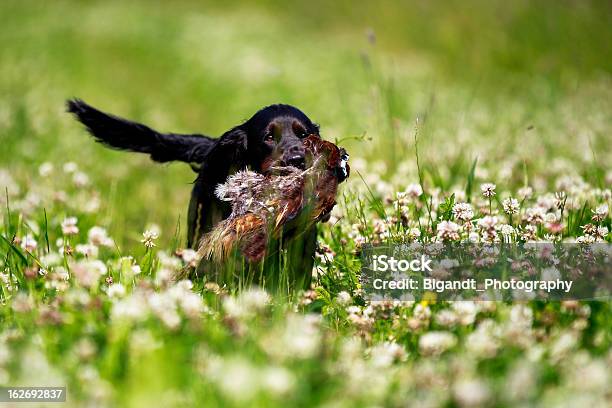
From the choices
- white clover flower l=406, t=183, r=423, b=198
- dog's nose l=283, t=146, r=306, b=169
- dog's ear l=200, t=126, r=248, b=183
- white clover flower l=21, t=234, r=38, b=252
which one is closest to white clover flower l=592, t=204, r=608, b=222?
white clover flower l=406, t=183, r=423, b=198

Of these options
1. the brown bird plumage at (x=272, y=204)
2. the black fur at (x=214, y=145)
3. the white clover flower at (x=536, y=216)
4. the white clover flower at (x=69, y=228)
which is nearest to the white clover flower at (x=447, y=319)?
the brown bird plumage at (x=272, y=204)

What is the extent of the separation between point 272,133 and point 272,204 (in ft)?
5.08

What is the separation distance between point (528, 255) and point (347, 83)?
1030 cm

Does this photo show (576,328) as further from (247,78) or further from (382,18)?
(382,18)

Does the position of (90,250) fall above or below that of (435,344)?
above

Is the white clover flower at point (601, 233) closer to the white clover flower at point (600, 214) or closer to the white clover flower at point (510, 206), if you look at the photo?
the white clover flower at point (600, 214)

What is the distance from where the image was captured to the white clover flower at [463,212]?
3.59 m

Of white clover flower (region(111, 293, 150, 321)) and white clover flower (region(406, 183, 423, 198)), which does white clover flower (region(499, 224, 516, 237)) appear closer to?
white clover flower (region(406, 183, 423, 198))

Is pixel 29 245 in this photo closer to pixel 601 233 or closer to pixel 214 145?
pixel 214 145

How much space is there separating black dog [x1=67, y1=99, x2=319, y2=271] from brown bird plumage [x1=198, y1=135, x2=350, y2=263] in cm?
72

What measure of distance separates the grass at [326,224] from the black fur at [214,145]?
20 centimetres

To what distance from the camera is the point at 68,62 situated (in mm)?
15648

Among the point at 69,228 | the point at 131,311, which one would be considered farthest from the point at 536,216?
the point at 69,228

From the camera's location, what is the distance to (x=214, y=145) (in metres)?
5.23
